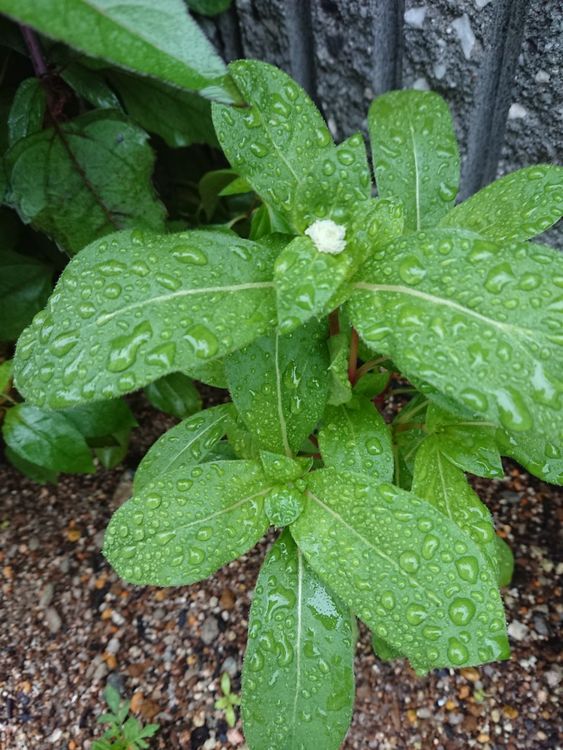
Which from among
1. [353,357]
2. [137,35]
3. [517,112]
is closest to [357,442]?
[353,357]

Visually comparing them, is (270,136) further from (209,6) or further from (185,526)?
(209,6)

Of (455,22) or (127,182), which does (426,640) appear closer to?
(127,182)

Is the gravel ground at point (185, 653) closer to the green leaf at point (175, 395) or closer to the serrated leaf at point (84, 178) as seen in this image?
the green leaf at point (175, 395)

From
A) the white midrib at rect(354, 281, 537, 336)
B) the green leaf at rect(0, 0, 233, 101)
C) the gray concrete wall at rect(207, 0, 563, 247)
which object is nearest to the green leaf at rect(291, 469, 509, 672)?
the white midrib at rect(354, 281, 537, 336)

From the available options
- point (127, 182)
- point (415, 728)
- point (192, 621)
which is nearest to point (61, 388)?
point (127, 182)

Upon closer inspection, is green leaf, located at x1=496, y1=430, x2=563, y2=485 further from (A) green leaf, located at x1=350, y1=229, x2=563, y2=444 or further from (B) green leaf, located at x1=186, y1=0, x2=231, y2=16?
(B) green leaf, located at x1=186, y1=0, x2=231, y2=16
